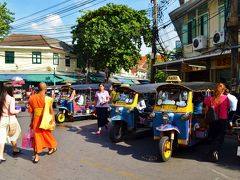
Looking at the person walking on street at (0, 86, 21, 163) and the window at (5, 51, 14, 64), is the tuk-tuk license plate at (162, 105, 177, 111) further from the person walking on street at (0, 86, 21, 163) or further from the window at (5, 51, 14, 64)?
the window at (5, 51, 14, 64)

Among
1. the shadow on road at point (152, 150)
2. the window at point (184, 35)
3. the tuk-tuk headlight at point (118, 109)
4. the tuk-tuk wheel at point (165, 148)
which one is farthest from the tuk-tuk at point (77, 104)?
the tuk-tuk wheel at point (165, 148)

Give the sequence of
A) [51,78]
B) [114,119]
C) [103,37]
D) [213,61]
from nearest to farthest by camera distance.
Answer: [114,119], [213,61], [103,37], [51,78]

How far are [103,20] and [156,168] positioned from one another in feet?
95.7

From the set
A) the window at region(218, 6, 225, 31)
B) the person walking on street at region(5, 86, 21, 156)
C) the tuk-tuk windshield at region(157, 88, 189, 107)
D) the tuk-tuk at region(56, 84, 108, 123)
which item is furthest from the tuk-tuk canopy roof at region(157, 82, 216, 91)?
the window at region(218, 6, 225, 31)

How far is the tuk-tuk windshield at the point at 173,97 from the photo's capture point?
8703mm

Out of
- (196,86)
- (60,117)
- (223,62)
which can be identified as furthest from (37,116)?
(223,62)

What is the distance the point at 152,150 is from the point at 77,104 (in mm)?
7618

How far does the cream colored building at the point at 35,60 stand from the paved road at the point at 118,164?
97.0 feet

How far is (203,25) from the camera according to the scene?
2022 centimetres

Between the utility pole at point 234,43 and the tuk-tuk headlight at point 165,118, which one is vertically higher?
the utility pole at point 234,43

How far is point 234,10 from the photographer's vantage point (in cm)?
1182

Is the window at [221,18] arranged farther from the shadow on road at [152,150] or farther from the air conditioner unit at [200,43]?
the shadow on road at [152,150]

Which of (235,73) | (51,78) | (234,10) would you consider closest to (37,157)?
(235,73)

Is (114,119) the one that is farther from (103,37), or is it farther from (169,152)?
(103,37)
